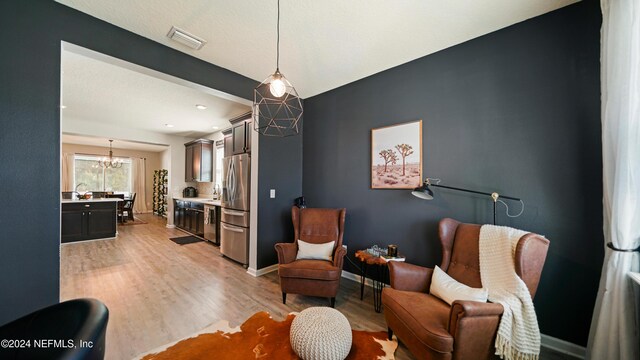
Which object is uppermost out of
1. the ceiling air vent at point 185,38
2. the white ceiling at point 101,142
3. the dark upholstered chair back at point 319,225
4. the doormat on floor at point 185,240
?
the ceiling air vent at point 185,38

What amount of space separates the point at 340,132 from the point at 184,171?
5.89 metres

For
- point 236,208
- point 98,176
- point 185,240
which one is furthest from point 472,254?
point 98,176

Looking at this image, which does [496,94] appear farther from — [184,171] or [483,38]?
[184,171]

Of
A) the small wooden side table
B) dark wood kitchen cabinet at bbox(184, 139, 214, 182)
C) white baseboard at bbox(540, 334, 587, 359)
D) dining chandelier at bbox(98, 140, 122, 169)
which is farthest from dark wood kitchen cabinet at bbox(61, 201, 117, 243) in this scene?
white baseboard at bbox(540, 334, 587, 359)

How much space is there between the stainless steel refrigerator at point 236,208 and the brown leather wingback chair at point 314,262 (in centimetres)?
106

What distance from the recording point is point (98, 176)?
8602 mm

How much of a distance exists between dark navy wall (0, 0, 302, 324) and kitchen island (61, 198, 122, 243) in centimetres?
463

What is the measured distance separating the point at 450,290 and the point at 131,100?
5487 mm

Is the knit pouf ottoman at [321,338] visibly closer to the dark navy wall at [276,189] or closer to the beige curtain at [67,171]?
the dark navy wall at [276,189]

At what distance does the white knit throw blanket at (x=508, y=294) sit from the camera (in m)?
1.45

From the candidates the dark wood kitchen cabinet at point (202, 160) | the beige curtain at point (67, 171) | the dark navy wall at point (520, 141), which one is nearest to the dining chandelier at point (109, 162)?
the beige curtain at point (67, 171)

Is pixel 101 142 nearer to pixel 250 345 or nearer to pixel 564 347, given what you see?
pixel 250 345

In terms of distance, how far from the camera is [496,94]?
7.36 feet

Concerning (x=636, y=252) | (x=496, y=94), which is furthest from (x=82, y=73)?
(x=636, y=252)
